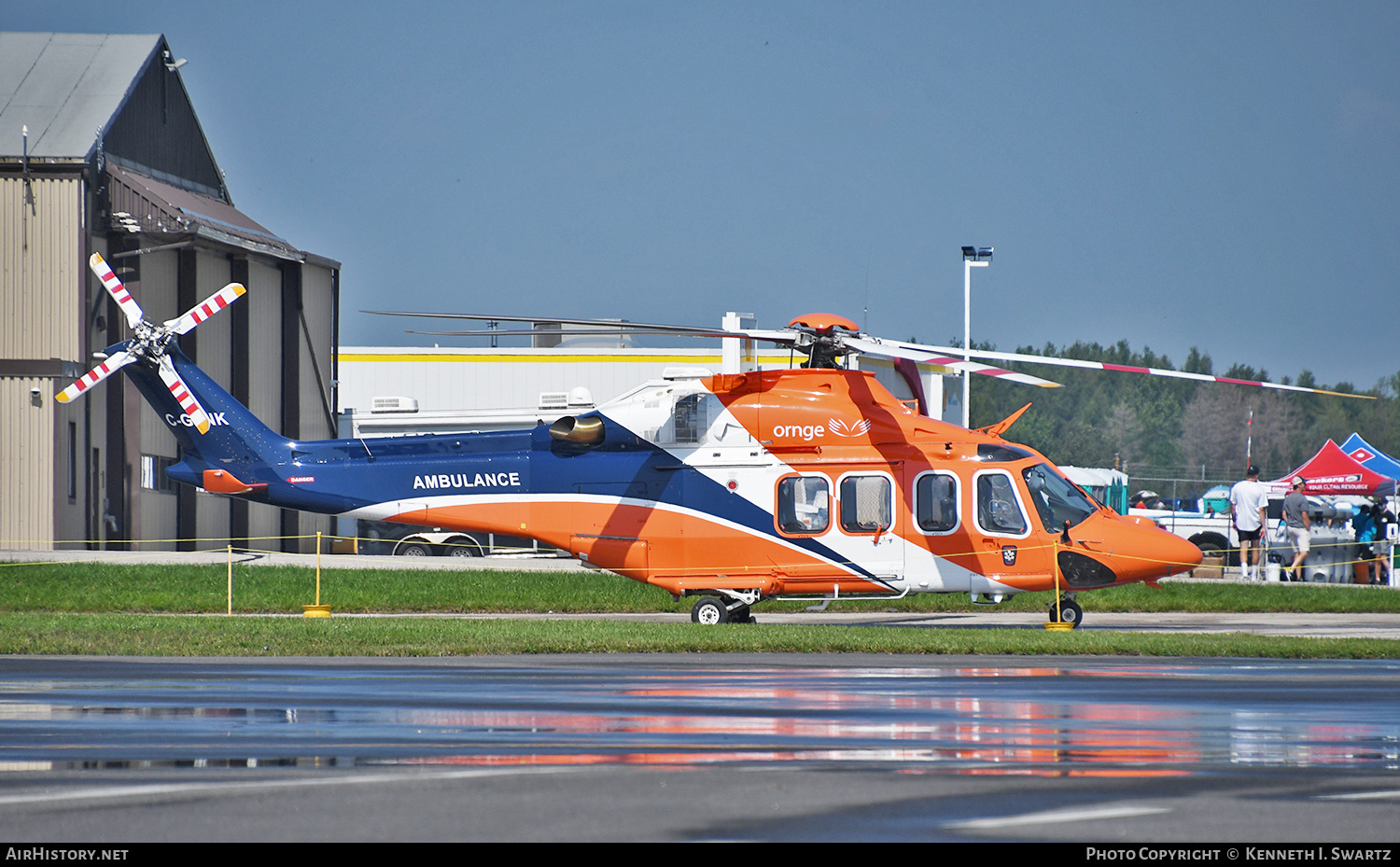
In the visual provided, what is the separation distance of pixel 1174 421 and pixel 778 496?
486 ft

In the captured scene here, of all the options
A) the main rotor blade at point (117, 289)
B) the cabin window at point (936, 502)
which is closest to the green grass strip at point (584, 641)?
the cabin window at point (936, 502)

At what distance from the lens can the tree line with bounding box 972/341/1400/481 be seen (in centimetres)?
14762

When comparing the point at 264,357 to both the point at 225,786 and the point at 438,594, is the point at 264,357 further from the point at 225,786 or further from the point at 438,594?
the point at 225,786

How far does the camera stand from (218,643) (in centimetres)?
1327

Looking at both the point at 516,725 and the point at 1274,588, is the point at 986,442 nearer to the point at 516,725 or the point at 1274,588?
the point at 1274,588

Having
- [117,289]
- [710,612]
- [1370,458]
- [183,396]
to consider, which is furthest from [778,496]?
[1370,458]

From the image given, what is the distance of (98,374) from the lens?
753 inches

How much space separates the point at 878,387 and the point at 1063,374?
459 ft

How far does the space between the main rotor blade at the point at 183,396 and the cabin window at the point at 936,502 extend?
9527 mm

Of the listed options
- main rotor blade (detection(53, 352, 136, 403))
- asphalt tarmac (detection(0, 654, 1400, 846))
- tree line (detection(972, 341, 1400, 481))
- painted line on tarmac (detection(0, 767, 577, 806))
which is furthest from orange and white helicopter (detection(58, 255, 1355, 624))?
tree line (detection(972, 341, 1400, 481))

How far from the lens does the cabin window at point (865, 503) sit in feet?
57.5

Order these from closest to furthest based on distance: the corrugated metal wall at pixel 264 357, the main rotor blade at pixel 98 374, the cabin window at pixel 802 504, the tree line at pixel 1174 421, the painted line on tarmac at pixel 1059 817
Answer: the painted line on tarmac at pixel 1059 817
the cabin window at pixel 802 504
the main rotor blade at pixel 98 374
the corrugated metal wall at pixel 264 357
the tree line at pixel 1174 421

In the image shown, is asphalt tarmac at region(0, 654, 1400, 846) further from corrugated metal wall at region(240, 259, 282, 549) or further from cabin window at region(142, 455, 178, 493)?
corrugated metal wall at region(240, 259, 282, 549)

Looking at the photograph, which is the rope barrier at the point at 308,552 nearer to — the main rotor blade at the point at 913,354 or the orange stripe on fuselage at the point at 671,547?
the orange stripe on fuselage at the point at 671,547
